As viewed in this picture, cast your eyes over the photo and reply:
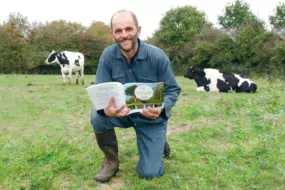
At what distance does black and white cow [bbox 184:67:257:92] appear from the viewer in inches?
437

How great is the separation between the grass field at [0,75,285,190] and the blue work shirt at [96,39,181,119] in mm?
836

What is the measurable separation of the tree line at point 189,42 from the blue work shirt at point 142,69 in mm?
18616

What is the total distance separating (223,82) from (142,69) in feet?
27.1

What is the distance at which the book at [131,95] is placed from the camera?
3.14 meters

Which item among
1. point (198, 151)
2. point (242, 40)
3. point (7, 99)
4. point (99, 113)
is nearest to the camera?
point (99, 113)

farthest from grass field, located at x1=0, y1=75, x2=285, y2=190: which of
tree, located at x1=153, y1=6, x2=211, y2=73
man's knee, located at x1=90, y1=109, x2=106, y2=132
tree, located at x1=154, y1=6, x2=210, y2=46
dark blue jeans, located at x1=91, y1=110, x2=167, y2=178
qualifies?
tree, located at x1=154, y1=6, x2=210, y2=46

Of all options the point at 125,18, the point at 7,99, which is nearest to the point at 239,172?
the point at 125,18

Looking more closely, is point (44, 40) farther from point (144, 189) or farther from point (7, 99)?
point (144, 189)

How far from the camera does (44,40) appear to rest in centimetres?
3288

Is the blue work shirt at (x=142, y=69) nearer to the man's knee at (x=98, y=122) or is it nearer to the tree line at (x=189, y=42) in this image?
the man's knee at (x=98, y=122)

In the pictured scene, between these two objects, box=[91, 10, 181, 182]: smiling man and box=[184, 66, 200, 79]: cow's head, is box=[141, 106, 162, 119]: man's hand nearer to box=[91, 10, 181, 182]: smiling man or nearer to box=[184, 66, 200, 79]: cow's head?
box=[91, 10, 181, 182]: smiling man

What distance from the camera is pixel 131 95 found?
3.26 metres

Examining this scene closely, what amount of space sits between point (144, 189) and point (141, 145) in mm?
562

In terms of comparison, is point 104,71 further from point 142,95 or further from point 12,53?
point 12,53
